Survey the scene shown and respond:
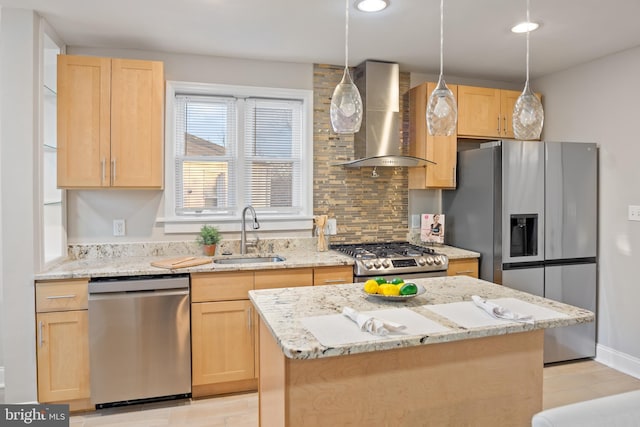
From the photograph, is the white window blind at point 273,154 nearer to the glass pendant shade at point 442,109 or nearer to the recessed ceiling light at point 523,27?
the recessed ceiling light at point 523,27

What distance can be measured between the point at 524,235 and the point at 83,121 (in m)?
3.43

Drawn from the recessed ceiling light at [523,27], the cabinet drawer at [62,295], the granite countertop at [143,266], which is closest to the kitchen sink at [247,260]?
the granite countertop at [143,266]

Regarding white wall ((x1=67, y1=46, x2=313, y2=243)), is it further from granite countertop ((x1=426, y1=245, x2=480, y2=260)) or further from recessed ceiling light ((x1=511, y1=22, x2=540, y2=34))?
granite countertop ((x1=426, y1=245, x2=480, y2=260))

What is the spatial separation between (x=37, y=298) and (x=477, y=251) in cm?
321

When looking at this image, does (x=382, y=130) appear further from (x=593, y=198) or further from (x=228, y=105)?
(x=593, y=198)

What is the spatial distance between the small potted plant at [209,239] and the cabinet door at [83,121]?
0.76 meters

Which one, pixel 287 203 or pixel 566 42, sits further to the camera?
pixel 287 203

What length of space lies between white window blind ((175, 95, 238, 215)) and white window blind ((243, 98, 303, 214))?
0.13m

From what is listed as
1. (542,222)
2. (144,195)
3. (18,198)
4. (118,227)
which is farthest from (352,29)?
(18,198)

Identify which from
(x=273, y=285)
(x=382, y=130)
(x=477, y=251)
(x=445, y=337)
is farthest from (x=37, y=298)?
(x=477, y=251)

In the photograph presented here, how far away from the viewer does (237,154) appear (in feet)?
11.7

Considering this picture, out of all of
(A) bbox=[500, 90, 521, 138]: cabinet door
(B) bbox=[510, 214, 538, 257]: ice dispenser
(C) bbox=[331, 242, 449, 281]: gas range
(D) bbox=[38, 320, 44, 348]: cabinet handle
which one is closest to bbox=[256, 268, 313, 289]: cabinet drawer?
(C) bbox=[331, 242, 449, 281]: gas range

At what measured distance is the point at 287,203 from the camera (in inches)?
147

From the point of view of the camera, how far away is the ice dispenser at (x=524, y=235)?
339 cm
